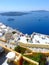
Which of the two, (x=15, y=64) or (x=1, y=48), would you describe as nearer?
(x=15, y=64)

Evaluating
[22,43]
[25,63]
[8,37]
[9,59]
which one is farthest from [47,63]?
[8,37]

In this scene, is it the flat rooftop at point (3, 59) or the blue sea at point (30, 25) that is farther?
the blue sea at point (30, 25)

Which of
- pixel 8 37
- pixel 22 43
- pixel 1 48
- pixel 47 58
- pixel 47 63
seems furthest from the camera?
pixel 8 37

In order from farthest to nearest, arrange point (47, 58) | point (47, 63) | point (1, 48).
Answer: point (47, 58) → point (47, 63) → point (1, 48)

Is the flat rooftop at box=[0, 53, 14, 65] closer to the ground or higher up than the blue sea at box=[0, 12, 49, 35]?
higher up

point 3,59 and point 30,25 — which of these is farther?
point 30,25

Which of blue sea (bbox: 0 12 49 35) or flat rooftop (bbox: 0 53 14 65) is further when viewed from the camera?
blue sea (bbox: 0 12 49 35)

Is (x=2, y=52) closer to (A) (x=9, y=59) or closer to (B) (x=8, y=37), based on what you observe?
(A) (x=9, y=59)

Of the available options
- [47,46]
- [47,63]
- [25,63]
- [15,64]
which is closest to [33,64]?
[25,63]

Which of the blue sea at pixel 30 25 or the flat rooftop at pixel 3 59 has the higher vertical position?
the flat rooftop at pixel 3 59

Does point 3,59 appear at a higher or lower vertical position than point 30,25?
higher

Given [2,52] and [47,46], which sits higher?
[2,52]
